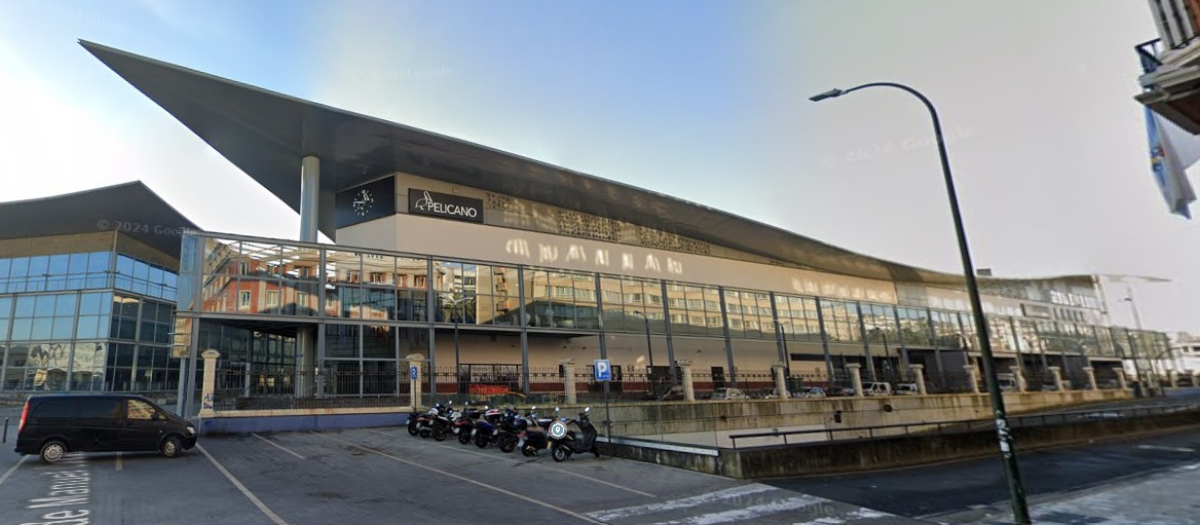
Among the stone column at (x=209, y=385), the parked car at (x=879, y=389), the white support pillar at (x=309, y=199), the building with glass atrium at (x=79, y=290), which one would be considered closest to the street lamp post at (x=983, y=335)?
the stone column at (x=209, y=385)

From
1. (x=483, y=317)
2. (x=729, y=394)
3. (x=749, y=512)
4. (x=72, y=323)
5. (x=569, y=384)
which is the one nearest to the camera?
(x=749, y=512)

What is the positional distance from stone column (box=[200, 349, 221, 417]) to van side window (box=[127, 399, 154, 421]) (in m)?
5.69

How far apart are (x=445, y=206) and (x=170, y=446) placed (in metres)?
25.0

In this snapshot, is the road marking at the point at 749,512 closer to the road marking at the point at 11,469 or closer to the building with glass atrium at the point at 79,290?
the road marking at the point at 11,469

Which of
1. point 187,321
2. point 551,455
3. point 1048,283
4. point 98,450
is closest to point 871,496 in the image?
point 551,455

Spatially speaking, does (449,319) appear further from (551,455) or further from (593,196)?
(551,455)

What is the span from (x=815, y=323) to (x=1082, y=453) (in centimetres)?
3214

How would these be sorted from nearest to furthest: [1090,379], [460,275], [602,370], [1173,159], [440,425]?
[1173,159] → [602,370] → [440,425] → [460,275] → [1090,379]

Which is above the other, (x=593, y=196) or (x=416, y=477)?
(x=593, y=196)

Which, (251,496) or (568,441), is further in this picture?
(568,441)

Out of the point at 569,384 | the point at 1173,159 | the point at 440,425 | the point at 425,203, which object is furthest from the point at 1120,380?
the point at 440,425

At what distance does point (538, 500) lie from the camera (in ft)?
32.3

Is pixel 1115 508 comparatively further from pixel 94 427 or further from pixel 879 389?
pixel 879 389

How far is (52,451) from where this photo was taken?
43.5ft
